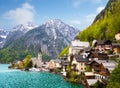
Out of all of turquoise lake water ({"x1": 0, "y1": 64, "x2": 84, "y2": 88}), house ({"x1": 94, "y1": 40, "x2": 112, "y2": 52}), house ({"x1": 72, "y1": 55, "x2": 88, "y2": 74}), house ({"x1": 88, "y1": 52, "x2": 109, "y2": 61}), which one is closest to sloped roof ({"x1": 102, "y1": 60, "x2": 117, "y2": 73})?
turquoise lake water ({"x1": 0, "y1": 64, "x2": 84, "y2": 88})

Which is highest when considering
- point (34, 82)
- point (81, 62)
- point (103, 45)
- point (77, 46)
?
point (77, 46)

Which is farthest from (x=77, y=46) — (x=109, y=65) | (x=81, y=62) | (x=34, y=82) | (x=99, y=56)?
(x=109, y=65)

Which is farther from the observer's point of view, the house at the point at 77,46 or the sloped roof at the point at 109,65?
the house at the point at 77,46

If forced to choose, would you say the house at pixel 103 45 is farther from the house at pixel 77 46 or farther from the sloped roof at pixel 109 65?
the sloped roof at pixel 109 65

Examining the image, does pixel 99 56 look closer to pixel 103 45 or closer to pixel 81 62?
pixel 81 62

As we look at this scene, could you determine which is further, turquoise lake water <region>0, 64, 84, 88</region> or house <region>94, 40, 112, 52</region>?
house <region>94, 40, 112, 52</region>

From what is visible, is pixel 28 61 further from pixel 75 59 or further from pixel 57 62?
pixel 75 59

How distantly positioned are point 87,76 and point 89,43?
5374 centimetres

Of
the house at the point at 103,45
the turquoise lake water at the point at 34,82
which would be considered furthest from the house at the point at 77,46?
the turquoise lake water at the point at 34,82

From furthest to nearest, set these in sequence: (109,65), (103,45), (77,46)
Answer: (77,46)
(103,45)
(109,65)

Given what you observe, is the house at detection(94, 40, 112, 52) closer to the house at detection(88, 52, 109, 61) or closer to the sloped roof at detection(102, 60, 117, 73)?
the house at detection(88, 52, 109, 61)

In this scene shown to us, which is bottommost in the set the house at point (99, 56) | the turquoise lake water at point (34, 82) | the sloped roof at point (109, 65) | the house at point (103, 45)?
the turquoise lake water at point (34, 82)

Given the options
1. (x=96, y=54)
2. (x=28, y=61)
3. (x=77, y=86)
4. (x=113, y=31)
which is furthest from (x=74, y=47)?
(x=28, y=61)

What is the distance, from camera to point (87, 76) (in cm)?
7275
